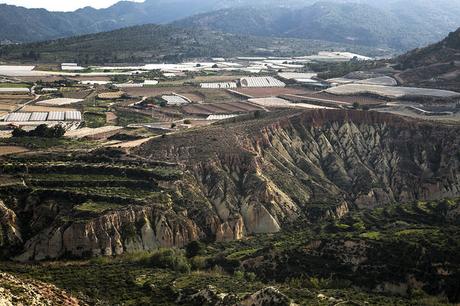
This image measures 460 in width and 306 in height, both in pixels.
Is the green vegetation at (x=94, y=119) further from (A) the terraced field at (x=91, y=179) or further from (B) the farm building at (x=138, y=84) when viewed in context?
(B) the farm building at (x=138, y=84)

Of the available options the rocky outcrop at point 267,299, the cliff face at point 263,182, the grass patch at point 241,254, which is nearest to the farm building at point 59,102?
the cliff face at point 263,182

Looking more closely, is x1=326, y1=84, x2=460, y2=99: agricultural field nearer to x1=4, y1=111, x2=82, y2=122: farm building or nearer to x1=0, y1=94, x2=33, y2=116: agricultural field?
x1=4, y1=111, x2=82, y2=122: farm building

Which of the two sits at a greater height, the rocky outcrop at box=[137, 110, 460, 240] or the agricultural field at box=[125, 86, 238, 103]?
the agricultural field at box=[125, 86, 238, 103]

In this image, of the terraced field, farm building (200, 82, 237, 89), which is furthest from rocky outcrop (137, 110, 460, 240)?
farm building (200, 82, 237, 89)

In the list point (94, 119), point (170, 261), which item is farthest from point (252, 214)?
point (94, 119)

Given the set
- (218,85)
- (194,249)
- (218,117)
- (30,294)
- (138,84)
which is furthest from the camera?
(138,84)

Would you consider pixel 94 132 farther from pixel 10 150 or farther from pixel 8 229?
pixel 8 229
